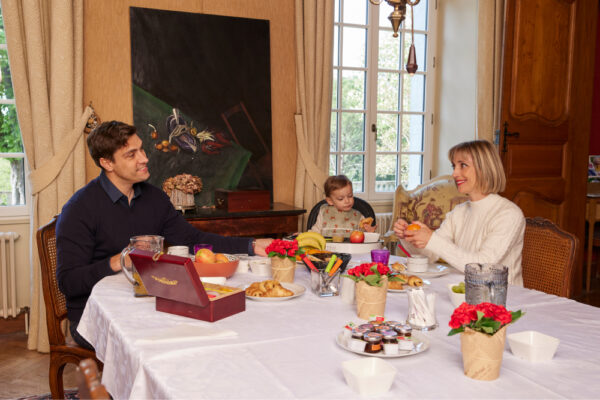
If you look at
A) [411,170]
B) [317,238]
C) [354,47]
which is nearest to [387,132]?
[411,170]

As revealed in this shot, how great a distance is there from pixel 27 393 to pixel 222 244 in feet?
4.58

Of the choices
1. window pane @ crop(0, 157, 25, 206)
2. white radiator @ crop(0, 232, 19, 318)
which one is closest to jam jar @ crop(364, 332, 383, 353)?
white radiator @ crop(0, 232, 19, 318)

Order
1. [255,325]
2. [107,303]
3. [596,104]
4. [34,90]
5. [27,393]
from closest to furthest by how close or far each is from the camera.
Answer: [255,325] < [107,303] < [27,393] < [34,90] < [596,104]

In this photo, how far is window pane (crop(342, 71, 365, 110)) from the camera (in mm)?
4641

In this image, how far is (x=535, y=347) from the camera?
4.13 feet

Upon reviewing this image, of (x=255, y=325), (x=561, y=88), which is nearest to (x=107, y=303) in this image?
(x=255, y=325)

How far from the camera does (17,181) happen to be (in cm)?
380

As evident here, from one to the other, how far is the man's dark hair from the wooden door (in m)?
3.05

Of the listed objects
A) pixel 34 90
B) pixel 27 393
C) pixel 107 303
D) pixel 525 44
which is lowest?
pixel 27 393

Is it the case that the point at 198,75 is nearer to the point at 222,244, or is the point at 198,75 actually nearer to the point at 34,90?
the point at 34,90

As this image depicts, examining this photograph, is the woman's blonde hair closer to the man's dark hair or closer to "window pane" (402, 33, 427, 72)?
the man's dark hair

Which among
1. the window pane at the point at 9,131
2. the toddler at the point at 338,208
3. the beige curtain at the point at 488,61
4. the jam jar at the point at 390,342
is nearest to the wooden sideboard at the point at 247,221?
the toddler at the point at 338,208

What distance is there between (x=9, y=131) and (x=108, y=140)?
1.77m

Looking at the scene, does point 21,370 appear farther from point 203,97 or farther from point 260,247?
point 203,97
